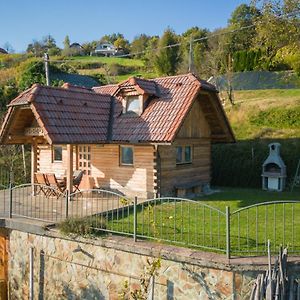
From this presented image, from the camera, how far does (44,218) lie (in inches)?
515

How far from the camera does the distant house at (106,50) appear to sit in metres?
83.6

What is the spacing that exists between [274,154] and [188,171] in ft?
15.9

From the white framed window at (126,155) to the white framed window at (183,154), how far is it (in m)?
2.05

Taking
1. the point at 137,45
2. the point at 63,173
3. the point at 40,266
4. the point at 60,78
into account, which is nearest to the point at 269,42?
the point at 63,173

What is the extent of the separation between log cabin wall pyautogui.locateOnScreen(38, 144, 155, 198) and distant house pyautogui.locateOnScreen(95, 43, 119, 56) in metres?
66.5

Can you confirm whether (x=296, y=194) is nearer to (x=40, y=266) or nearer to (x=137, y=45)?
→ (x=40, y=266)

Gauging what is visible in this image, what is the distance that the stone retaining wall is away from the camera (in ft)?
29.4

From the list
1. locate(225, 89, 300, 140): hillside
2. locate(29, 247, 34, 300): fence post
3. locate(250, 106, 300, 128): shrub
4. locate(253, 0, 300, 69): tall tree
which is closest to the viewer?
locate(29, 247, 34, 300): fence post

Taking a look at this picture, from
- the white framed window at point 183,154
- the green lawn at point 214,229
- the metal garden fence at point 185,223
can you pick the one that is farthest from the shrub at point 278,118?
the green lawn at point 214,229

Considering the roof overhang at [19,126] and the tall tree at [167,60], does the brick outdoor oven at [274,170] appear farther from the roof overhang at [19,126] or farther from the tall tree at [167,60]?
the tall tree at [167,60]

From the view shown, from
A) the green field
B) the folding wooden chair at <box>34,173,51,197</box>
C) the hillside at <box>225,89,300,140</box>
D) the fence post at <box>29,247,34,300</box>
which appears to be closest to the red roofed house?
the folding wooden chair at <box>34,173,51,197</box>

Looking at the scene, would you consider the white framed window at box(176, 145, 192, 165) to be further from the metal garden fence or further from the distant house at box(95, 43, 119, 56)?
the distant house at box(95, 43, 119, 56)

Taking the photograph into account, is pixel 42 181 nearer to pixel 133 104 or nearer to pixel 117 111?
pixel 117 111

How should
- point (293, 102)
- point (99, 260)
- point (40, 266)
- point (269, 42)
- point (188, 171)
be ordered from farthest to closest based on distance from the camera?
point (293, 102), point (188, 171), point (269, 42), point (40, 266), point (99, 260)
